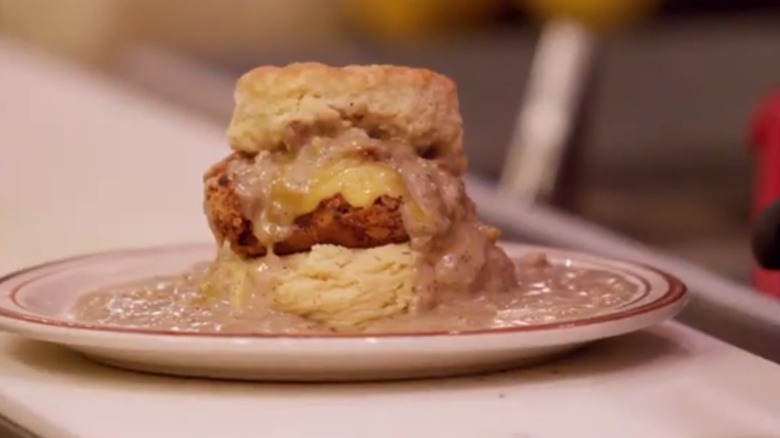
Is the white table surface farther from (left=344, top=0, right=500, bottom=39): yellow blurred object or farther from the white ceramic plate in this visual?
(left=344, top=0, right=500, bottom=39): yellow blurred object

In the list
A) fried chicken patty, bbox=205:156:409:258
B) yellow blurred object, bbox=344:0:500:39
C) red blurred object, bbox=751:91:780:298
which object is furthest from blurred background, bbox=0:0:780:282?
fried chicken patty, bbox=205:156:409:258

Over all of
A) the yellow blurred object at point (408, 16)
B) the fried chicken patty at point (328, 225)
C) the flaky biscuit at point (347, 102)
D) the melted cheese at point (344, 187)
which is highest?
A: the yellow blurred object at point (408, 16)

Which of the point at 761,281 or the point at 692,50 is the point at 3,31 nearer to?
the point at 692,50

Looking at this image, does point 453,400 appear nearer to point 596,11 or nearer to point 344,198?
point 344,198

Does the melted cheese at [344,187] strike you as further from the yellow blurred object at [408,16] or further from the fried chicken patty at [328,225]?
the yellow blurred object at [408,16]

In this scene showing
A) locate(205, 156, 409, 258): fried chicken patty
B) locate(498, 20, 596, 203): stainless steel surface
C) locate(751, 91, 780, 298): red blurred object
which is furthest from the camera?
locate(498, 20, 596, 203): stainless steel surface

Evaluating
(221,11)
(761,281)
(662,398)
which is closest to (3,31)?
(221,11)

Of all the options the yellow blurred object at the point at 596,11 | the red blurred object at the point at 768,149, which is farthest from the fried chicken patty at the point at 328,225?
the yellow blurred object at the point at 596,11

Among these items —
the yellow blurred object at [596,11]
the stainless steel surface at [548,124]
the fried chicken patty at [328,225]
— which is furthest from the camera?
the yellow blurred object at [596,11]
